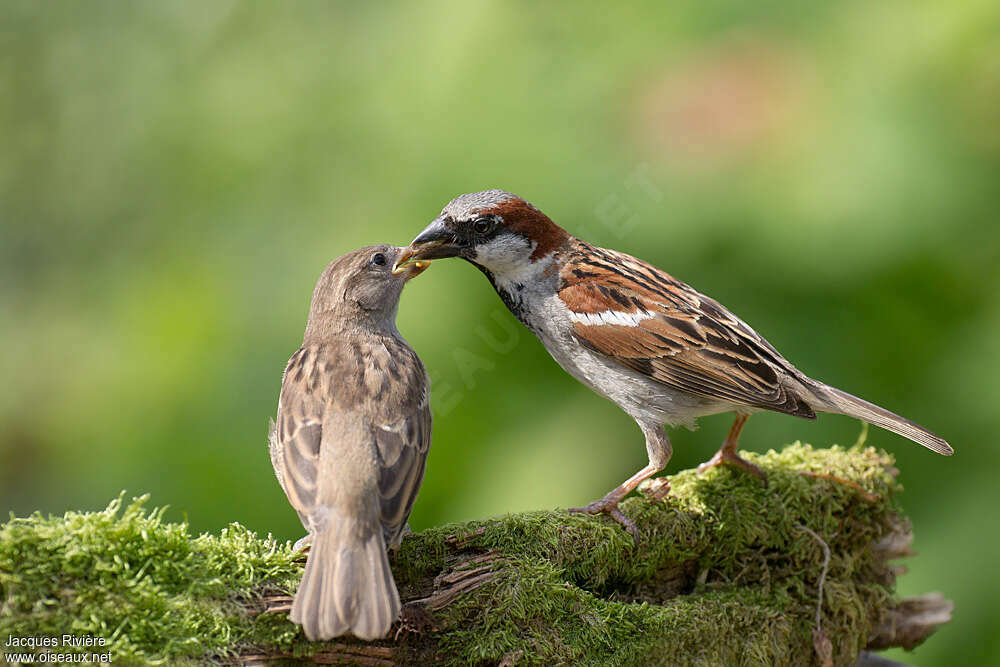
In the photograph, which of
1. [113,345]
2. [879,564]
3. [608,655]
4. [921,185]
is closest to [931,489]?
[879,564]

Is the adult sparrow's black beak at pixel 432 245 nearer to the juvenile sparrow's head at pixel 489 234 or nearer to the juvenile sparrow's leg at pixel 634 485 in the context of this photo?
the juvenile sparrow's head at pixel 489 234

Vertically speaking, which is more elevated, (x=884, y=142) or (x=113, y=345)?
(x=884, y=142)

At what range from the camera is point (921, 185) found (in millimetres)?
5414

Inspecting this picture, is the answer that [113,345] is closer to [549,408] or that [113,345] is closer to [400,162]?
[400,162]

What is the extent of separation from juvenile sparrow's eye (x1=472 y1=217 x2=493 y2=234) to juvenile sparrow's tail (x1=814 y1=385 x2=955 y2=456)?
1.77 meters

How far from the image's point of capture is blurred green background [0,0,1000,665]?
17.9 feet

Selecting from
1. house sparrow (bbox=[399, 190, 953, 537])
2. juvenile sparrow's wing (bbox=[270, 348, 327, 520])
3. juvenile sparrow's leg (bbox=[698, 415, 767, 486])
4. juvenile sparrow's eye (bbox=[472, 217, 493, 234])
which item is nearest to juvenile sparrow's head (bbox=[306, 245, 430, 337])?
house sparrow (bbox=[399, 190, 953, 537])

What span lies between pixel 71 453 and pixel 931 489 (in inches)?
223

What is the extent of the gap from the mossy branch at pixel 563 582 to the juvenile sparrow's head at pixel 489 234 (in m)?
1.28

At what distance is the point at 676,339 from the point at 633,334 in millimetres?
207

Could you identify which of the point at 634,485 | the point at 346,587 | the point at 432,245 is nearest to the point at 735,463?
the point at 634,485

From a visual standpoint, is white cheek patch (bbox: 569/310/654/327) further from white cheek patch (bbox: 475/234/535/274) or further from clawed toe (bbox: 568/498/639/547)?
clawed toe (bbox: 568/498/639/547)

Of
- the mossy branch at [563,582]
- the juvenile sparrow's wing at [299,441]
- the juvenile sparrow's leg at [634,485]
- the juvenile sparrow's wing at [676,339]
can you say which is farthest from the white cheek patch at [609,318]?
the juvenile sparrow's wing at [299,441]

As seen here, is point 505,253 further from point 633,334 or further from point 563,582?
point 563,582
